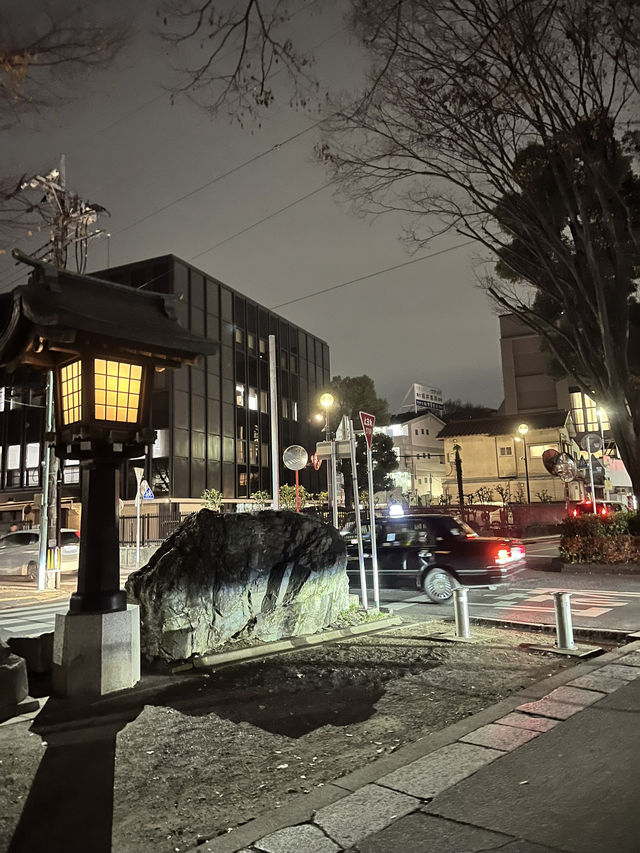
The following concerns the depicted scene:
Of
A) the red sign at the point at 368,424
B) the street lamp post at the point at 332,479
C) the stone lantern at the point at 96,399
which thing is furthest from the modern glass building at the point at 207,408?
the stone lantern at the point at 96,399

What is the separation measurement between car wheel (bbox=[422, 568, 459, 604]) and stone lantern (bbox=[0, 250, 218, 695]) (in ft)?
24.6

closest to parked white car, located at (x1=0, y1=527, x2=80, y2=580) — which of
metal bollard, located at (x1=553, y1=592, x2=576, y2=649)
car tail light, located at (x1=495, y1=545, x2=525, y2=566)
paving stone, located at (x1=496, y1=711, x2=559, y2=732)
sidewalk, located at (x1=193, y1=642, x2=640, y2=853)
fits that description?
car tail light, located at (x1=495, y1=545, x2=525, y2=566)

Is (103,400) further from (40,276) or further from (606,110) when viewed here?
(606,110)

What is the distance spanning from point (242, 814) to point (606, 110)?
583 inches

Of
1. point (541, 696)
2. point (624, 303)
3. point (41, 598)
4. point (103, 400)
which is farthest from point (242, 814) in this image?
point (624, 303)

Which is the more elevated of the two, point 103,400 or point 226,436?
point 226,436

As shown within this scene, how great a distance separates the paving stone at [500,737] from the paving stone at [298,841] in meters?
1.81

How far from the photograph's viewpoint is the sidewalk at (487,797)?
3371 mm

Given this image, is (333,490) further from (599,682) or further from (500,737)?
(500,737)

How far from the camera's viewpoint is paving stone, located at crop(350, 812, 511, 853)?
329 cm

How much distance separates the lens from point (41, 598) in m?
16.4

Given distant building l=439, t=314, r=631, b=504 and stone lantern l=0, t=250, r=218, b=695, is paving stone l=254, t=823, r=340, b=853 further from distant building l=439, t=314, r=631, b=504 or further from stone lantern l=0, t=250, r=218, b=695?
distant building l=439, t=314, r=631, b=504

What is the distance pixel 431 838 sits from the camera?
134 inches

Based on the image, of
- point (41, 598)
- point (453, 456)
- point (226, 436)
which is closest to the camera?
point (41, 598)
